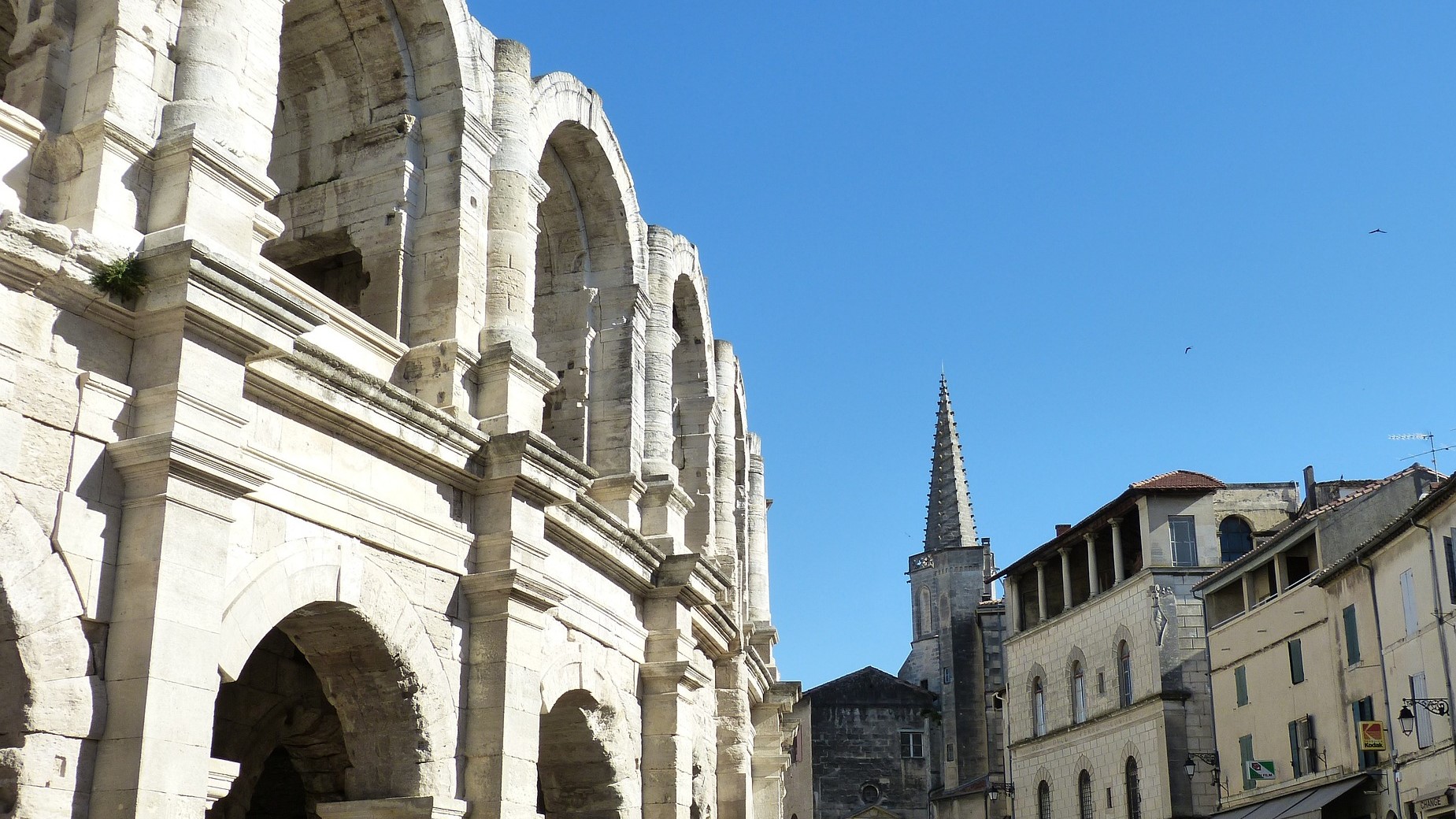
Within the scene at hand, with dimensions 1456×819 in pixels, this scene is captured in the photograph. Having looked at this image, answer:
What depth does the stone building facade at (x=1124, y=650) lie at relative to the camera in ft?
111

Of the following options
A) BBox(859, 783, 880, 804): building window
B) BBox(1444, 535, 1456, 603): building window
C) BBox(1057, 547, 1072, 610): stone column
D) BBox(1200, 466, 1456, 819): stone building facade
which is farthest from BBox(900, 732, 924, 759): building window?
BBox(1444, 535, 1456, 603): building window

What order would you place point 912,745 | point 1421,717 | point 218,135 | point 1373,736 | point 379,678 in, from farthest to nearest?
1. point 912,745
2. point 1373,736
3. point 1421,717
4. point 379,678
5. point 218,135

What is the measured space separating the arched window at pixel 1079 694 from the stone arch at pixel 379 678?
30.3 m

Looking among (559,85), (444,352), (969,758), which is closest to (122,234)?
(444,352)

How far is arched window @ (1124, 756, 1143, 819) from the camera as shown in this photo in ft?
114

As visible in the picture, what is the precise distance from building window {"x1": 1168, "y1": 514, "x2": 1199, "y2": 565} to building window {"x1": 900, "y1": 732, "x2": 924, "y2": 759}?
25.6 metres

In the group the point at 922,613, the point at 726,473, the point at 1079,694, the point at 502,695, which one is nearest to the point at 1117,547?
the point at 1079,694

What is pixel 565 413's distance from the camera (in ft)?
50.3

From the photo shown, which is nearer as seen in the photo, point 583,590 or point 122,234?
point 122,234

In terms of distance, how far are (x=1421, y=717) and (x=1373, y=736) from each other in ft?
4.15

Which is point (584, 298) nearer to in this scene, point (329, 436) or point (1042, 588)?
point (329, 436)

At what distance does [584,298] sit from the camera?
15.8 metres

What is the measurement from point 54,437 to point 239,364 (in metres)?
1.10

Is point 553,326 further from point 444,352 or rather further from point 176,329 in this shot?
point 176,329
